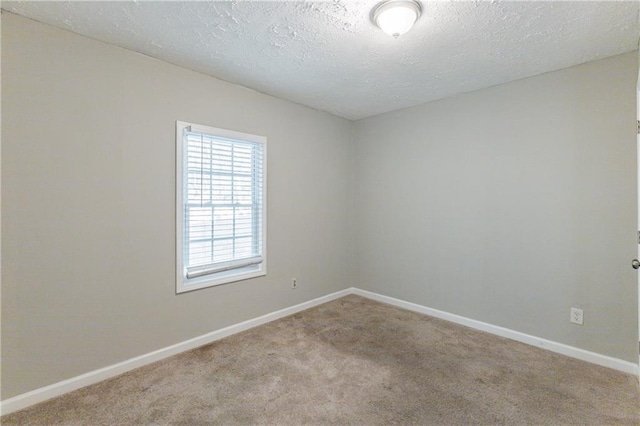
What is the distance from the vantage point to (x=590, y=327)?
252 centimetres

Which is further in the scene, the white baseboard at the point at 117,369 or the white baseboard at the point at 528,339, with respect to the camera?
the white baseboard at the point at 528,339

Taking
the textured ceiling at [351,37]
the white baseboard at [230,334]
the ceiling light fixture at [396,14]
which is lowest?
the white baseboard at [230,334]

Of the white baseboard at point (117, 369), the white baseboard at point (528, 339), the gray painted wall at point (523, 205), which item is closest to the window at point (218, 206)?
the white baseboard at point (117, 369)

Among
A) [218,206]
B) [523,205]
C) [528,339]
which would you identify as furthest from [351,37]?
[528,339]

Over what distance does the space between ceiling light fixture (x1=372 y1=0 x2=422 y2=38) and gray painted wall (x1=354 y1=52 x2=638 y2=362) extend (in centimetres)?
173

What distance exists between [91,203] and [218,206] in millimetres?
1014

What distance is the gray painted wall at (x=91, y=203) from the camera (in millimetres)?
1939

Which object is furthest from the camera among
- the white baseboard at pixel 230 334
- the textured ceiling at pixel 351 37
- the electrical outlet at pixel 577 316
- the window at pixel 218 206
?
the window at pixel 218 206

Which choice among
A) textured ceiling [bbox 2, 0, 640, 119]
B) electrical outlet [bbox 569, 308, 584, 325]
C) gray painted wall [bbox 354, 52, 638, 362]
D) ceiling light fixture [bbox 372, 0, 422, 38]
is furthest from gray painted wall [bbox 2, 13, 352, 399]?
electrical outlet [bbox 569, 308, 584, 325]

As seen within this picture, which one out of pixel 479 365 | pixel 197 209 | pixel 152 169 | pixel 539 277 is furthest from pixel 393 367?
pixel 152 169

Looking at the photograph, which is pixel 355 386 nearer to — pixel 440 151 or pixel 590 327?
pixel 590 327

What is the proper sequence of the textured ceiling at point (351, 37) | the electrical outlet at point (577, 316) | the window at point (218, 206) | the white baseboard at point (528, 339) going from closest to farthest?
the textured ceiling at point (351, 37) < the white baseboard at point (528, 339) < the electrical outlet at point (577, 316) < the window at point (218, 206)

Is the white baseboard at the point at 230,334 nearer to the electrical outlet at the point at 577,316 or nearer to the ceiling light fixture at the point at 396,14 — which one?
the electrical outlet at the point at 577,316

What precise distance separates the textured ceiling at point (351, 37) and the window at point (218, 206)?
657mm
